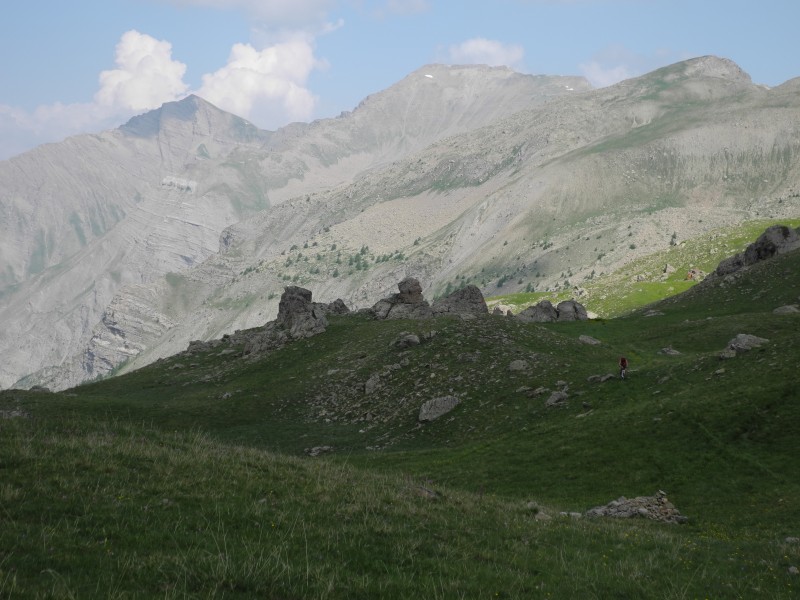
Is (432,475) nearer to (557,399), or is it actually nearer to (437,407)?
(557,399)

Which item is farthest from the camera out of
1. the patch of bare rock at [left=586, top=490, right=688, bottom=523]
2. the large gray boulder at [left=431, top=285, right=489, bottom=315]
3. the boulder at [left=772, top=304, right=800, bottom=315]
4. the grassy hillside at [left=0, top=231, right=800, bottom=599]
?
the large gray boulder at [left=431, top=285, right=489, bottom=315]

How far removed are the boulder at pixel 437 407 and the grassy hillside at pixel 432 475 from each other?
0.55 metres

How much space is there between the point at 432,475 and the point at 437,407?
43.9ft

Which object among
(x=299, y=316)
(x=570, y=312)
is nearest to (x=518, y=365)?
(x=299, y=316)

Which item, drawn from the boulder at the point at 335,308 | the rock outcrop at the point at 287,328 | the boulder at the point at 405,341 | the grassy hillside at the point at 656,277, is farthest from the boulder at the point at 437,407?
the grassy hillside at the point at 656,277

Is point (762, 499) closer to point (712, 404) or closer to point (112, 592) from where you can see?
point (712, 404)

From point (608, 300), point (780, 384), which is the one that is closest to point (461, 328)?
point (780, 384)

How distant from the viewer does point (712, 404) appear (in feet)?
116

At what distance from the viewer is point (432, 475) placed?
125 feet

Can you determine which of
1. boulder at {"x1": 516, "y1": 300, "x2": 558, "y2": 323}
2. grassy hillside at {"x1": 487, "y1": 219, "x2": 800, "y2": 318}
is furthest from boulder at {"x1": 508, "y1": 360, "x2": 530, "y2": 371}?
grassy hillside at {"x1": 487, "y1": 219, "x2": 800, "y2": 318}

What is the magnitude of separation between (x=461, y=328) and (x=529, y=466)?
25739mm

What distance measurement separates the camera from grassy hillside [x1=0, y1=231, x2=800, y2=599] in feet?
42.0

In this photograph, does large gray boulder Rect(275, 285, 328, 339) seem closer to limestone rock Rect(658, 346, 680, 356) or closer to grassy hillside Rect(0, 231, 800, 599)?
grassy hillside Rect(0, 231, 800, 599)

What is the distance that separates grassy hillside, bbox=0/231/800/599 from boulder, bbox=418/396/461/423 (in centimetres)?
55
